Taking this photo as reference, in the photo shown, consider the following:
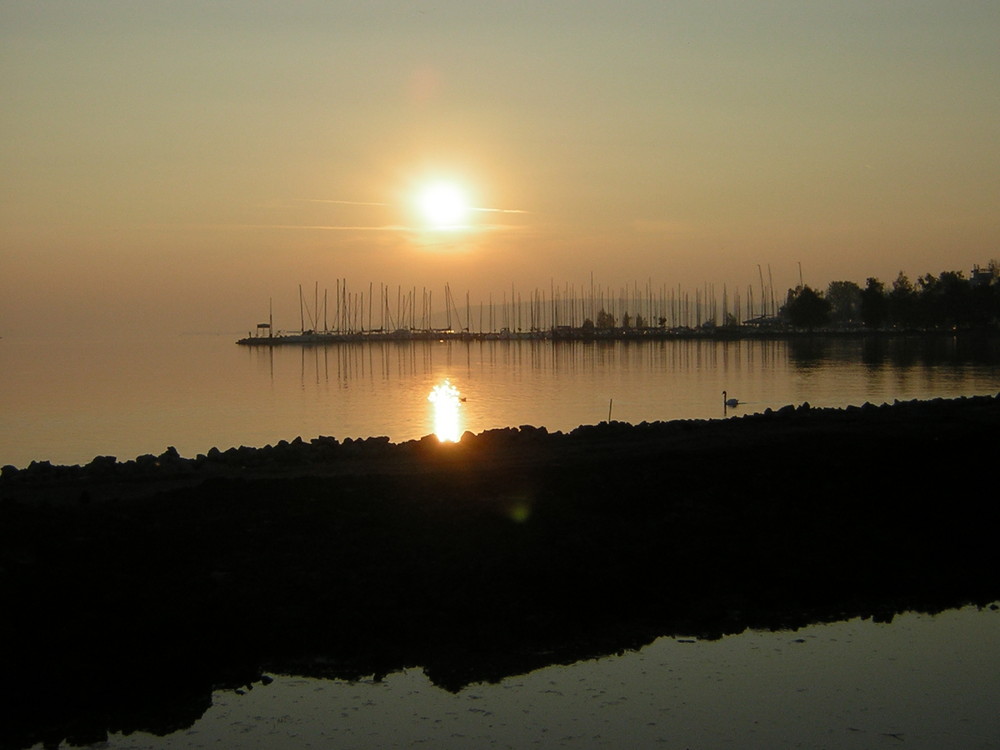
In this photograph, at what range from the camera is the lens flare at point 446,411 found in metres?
41.0

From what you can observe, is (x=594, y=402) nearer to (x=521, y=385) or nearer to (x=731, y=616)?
(x=521, y=385)

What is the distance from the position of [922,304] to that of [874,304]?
27.2 feet

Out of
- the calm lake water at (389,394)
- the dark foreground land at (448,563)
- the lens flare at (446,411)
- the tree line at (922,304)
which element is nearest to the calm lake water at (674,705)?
the dark foreground land at (448,563)

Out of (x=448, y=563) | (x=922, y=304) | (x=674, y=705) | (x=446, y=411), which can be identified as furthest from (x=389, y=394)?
(x=922, y=304)

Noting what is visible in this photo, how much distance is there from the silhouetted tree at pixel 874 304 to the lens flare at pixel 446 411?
9596cm

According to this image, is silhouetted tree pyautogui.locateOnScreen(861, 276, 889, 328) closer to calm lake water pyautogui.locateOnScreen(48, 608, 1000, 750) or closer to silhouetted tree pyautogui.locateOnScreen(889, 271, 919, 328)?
silhouetted tree pyautogui.locateOnScreen(889, 271, 919, 328)

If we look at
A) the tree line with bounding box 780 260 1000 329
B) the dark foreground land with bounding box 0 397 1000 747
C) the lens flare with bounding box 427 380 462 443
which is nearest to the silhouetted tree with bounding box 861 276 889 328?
the tree line with bounding box 780 260 1000 329

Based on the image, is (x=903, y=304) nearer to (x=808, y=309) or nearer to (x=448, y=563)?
(x=808, y=309)

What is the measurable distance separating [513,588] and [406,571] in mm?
1461

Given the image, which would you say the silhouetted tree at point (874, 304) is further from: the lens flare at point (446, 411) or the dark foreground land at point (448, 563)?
the dark foreground land at point (448, 563)

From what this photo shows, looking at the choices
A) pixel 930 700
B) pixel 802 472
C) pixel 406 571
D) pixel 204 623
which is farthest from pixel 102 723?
pixel 802 472

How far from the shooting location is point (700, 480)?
17.9m

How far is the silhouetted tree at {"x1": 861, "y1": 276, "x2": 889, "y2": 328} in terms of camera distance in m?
156

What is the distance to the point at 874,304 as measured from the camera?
156750mm
